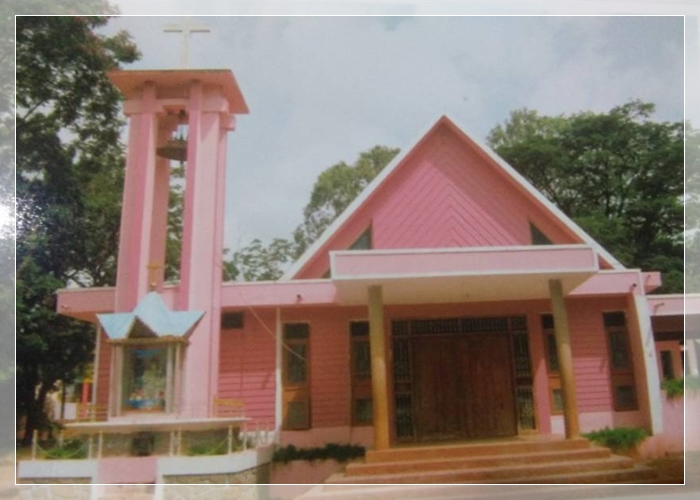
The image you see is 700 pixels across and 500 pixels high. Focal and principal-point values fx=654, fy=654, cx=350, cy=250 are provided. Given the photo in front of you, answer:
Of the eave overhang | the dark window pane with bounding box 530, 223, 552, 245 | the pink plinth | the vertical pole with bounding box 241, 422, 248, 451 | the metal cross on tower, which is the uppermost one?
the metal cross on tower

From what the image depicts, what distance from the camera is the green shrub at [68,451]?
5449 mm

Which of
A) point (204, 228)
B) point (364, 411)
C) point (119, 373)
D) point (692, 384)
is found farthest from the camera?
point (364, 411)

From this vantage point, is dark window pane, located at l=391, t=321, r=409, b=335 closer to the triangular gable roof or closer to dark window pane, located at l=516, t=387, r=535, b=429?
the triangular gable roof

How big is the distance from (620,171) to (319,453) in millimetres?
4260

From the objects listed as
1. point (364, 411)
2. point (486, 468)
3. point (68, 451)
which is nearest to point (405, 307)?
point (364, 411)

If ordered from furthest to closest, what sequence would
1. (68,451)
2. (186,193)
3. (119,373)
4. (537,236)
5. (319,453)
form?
(537,236) → (319,453) → (186,193) → (119,373) → (68,451)

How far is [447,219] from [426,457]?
2873mm

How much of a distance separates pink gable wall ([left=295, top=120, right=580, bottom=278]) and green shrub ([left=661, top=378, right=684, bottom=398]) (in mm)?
1831

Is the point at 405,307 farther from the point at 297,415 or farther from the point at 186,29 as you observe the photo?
the point at 186,29

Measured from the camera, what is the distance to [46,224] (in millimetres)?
5508

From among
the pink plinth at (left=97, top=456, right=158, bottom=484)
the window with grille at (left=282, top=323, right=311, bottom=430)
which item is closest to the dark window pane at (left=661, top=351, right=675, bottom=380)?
the window with grille at (left=282, top=323, right=311, bottom=430)

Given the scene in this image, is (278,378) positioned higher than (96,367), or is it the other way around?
(96,367)

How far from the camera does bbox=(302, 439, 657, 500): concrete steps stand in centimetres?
557

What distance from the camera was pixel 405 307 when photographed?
7.55 metres
